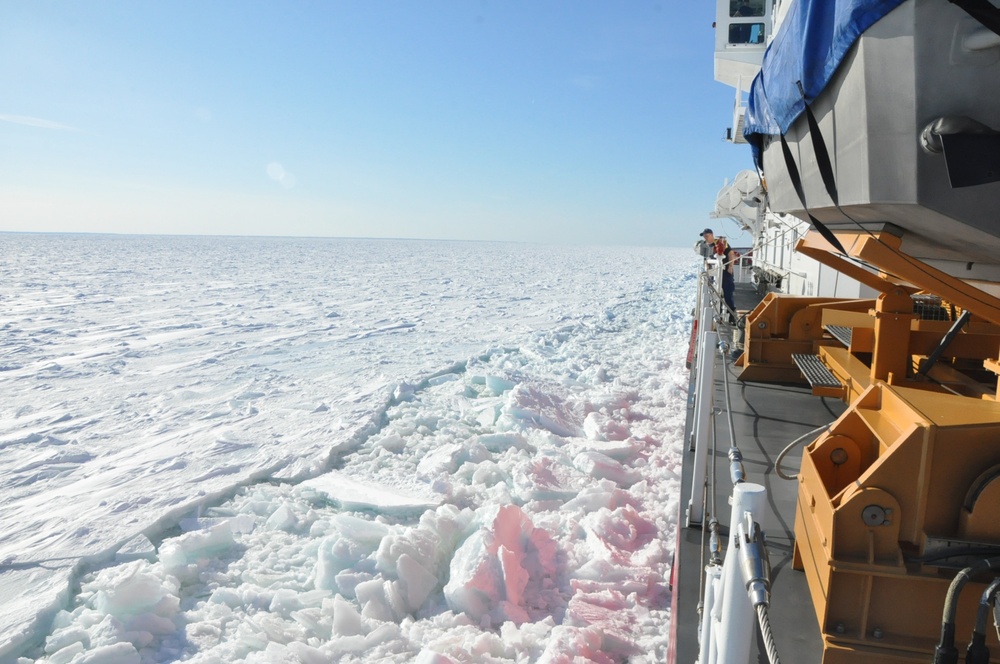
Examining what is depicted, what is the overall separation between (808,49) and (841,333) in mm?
4046

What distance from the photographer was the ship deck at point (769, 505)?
222 cm

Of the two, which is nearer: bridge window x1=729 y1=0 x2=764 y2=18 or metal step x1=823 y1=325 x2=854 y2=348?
metal step x1=823 y1=325 x2=854 y2=348

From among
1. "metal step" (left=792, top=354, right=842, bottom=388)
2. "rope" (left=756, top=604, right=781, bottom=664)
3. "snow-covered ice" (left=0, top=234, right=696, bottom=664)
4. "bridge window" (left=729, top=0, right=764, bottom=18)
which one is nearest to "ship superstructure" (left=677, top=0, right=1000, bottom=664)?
"rope" (left=756, top=604, right=781, bottom=664)

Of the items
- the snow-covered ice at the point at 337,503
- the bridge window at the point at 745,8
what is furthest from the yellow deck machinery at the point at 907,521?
the bridge window at the point at 745,8

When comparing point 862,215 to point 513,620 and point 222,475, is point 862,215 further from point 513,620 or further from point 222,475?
point 222,475

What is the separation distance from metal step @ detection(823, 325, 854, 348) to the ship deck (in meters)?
0.60

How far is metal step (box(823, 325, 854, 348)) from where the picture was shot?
4.85 meters

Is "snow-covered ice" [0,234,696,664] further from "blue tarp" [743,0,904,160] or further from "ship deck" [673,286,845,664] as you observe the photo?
"blue tarp" [743,0,904,160]

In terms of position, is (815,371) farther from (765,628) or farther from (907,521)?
(765,628)

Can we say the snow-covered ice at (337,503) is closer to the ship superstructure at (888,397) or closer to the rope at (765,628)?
the ship superstructure at (888,397)

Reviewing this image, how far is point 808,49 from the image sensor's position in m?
1.74

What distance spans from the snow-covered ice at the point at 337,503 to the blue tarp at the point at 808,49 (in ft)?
8.60

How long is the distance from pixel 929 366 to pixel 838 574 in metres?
2.42

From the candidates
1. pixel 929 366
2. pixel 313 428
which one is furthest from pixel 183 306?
pixel 929 366
